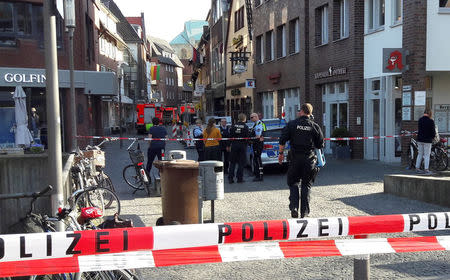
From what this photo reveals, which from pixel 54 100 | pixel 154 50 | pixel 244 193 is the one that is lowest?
pixel 244 193

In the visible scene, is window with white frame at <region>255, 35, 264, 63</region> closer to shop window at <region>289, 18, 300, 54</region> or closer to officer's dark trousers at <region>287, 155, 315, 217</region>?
shop window at <region>289, 18, 300, 54</region>

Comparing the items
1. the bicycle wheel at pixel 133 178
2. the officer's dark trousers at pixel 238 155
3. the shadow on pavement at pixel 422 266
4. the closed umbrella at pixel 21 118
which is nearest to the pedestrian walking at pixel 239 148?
the officer's dark trousers at pixel 238 155

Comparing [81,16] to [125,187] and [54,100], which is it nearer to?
[125,187]

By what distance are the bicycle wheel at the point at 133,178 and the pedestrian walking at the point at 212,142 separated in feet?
6.66

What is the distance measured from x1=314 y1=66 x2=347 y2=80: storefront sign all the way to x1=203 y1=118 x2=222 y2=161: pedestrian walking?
26.2 ft

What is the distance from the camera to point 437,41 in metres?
15.0

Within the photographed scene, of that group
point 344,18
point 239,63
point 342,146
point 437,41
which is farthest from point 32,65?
point 437,41

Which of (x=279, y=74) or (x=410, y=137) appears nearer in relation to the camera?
(x=410, y=137)

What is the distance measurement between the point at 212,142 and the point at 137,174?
2439 millimetres


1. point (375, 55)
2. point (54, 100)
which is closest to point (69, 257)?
point (54, 100)

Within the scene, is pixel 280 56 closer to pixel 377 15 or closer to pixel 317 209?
pixel 377 15

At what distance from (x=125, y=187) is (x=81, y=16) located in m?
16.3

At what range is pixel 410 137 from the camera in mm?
15039

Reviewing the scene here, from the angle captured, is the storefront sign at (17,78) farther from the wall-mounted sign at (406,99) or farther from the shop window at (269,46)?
the wall-mounted sign at (406,99)
